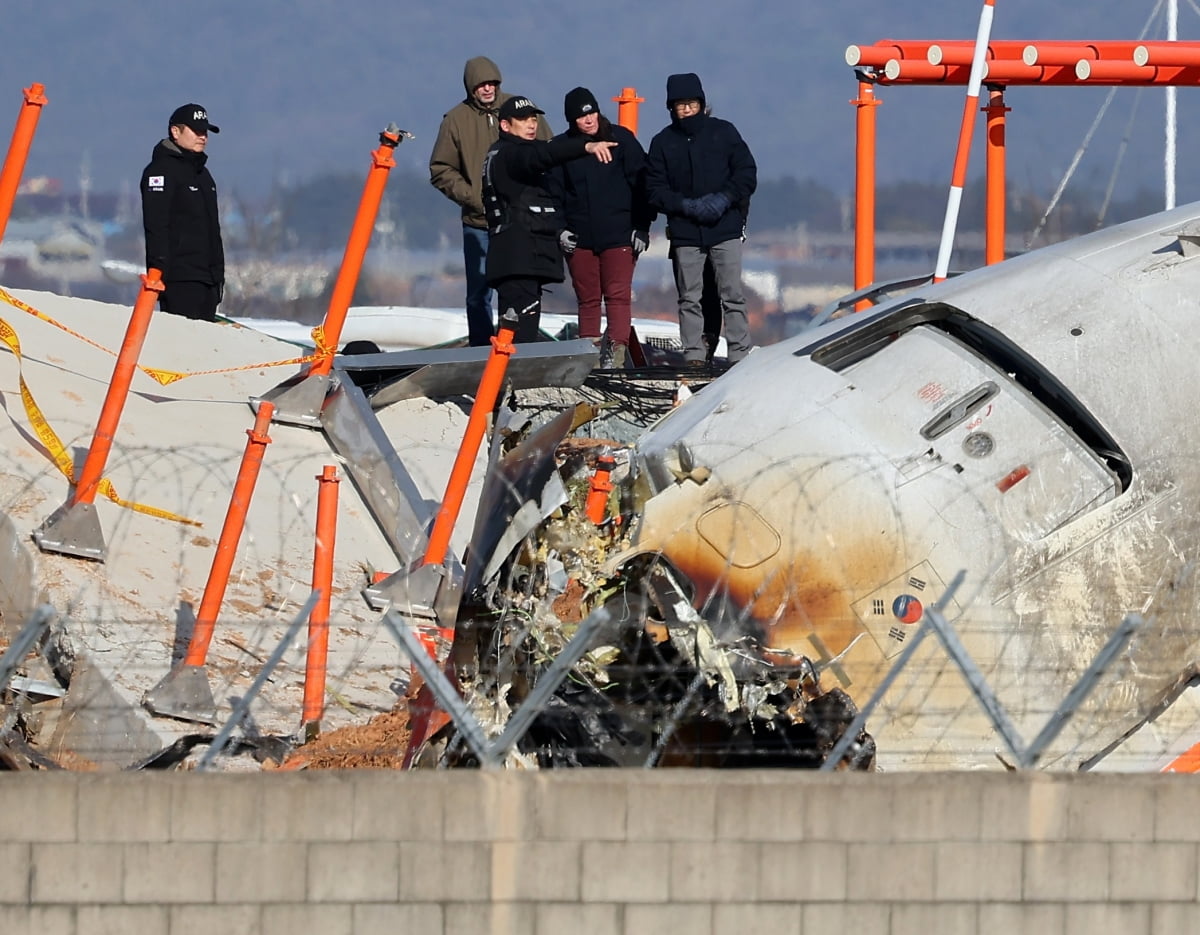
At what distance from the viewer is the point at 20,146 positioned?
1195 centimetres

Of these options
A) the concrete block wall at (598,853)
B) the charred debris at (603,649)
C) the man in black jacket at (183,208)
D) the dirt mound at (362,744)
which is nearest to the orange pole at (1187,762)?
the charred debris at (603,649)

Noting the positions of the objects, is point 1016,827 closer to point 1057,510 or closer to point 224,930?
point 1057,510

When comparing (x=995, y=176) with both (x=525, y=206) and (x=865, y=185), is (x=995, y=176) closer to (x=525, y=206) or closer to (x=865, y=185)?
(x=865, y=185)

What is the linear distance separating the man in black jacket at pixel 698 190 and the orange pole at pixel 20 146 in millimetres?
4129

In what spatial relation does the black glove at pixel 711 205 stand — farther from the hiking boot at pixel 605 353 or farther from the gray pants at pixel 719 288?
the hiking boot at pixel 605 353

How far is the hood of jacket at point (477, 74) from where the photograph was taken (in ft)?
47.2

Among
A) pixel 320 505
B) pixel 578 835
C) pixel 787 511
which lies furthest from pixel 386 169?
pixel 578 835

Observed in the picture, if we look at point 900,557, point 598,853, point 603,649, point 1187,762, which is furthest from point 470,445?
point 598,853

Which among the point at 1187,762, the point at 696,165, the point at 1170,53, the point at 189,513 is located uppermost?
the point at 1170,53

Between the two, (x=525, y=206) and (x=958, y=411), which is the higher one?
(x=525, y=206)

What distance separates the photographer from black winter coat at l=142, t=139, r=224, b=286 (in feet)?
47.9

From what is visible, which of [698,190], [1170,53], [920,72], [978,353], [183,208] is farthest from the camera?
[183,208]

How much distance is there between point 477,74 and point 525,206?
1907 mm

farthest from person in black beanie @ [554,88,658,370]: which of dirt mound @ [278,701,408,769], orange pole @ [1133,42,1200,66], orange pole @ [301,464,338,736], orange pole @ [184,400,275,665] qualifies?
dirt mound @ [278,701,408,769]
